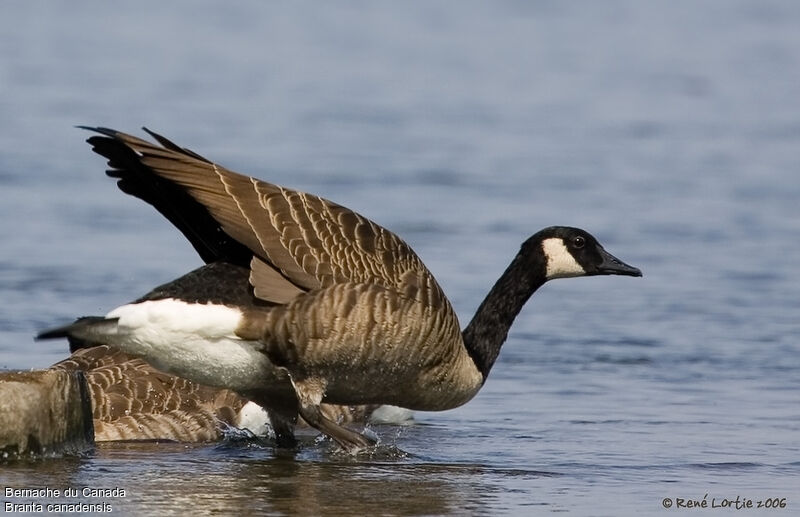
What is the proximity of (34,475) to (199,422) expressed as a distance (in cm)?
205

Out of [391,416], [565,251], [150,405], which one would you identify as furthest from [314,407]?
[565,251]

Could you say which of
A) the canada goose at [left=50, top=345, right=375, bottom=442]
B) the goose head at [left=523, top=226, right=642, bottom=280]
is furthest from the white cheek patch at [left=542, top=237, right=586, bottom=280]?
the canada goose at [left=50, top=345, right=375, bottom=442]

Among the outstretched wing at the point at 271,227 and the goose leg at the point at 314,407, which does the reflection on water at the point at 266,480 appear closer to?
the goose leg at the point at 314,407

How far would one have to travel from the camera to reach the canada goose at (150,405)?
30.1ft

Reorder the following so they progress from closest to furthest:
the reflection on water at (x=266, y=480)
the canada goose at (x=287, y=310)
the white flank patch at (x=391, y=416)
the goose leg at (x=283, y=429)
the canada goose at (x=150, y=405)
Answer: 1. the reflection on water at (x=266, y=480)
2. the canada goose at (x=287, y=310)
3. the goose leg at (x=283, y=429)
4. the canada goose at (x=150, y=405)
5. the white flank patch at (x=391, y=416)

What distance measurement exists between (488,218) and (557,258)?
7669 millimetres

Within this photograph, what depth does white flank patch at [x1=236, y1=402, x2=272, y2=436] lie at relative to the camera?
9469 mm

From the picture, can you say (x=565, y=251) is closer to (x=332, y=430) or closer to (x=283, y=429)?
(x=332, y=430)

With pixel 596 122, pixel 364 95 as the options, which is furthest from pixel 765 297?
pixel 364 95

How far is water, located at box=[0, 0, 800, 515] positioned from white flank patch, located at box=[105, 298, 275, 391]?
51cm

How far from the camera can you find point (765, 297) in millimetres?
14070

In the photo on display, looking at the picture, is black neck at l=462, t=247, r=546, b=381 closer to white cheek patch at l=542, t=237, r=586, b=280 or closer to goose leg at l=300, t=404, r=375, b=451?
white cheek patch at l=542, t=237, r=586, b=280

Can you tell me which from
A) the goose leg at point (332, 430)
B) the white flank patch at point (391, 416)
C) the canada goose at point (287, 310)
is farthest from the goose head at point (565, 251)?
the goose leg at point (332, 430)

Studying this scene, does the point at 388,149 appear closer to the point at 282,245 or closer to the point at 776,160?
the point at 776,160
